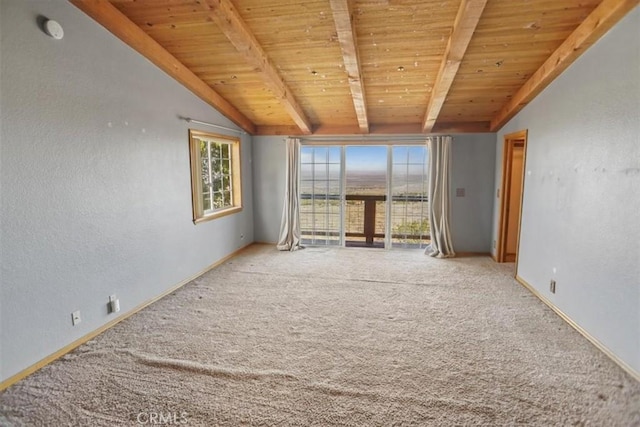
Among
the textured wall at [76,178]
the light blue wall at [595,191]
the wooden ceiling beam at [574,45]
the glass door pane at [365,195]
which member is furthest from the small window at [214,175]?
the light blue wall at [595,191]

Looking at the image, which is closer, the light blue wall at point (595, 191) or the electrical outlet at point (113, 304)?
the light blue wall at point (595, 191)

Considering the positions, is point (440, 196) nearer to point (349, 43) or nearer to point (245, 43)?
point (349, 43)

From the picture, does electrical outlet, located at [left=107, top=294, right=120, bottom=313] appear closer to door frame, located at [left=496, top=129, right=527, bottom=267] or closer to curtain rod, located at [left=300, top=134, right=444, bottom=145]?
curtain rod, located at [left=300, top=134, right=444, bottom=145]

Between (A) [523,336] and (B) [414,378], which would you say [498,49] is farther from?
(B) [414,378]

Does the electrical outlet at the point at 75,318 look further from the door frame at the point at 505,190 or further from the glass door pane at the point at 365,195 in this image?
the door frame at the point at 505,190

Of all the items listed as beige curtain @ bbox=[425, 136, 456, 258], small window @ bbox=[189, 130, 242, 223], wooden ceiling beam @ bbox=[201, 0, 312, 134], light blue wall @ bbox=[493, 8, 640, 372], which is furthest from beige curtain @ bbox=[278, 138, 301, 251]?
light blue wall @ bbox=[493, 8, 640, 372]

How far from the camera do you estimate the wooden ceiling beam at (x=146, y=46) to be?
2.49 m

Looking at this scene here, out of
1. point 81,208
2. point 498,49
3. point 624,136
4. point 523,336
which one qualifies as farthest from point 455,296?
point 81,208

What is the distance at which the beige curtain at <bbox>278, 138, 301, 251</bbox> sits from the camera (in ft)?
17.6

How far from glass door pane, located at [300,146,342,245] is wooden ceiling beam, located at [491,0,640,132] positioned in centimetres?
272

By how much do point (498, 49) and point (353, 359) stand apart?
3015 mm

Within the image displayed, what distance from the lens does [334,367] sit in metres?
2.23

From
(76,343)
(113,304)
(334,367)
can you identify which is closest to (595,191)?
(334,367)

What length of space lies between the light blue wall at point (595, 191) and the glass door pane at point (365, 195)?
235cm
